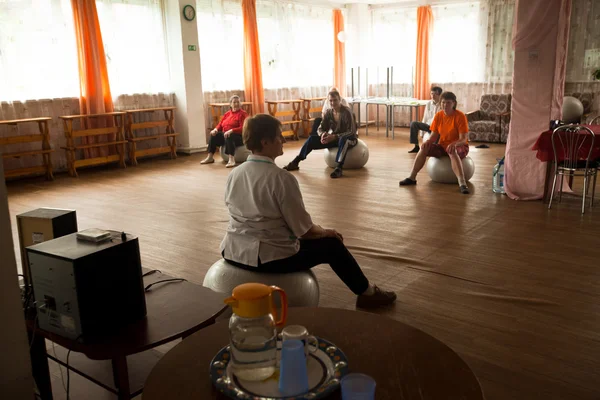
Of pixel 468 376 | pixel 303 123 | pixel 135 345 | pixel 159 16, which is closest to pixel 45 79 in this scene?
pixel 159 16

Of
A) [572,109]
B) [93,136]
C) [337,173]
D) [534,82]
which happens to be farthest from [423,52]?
[93,136]

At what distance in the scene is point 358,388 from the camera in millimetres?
1147

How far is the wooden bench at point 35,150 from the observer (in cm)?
649

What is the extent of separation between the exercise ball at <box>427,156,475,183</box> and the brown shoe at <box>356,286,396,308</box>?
3.21 meters

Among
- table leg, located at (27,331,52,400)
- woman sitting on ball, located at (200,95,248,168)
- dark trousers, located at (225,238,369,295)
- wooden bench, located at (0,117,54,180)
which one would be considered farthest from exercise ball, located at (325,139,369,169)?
table leg, located at (27,331,52,400)

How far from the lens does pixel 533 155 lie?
5035mm

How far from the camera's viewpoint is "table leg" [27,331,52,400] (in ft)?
6.39

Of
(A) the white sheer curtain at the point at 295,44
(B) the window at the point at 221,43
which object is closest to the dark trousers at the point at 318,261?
(B) the window at the point at 221,43

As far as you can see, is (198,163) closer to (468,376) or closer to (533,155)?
(533,155)

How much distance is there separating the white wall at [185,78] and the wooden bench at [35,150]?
2.11m

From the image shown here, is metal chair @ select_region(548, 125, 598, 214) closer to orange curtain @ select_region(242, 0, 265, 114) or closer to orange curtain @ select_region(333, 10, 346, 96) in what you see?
orange curtain @ select_region(242, 0, 265, 114)

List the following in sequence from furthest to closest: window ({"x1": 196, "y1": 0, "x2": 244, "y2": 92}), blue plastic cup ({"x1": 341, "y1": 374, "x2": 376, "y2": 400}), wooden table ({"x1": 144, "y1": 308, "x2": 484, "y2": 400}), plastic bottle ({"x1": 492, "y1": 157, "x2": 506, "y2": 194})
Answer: window ({"x1": 196, "y1": 0, "x2": 244, "y2": 92}) → plastic bottle ({"x1": 492, "y1": 157, "x2": 506, "y2": 194}) → wooden table ({"x1": 144, "y1": 308, "x2": 484, "y2": 400}) → blue plastic cup ({"x1": 341, "y1": 374, "x2": 376, "y2": 400})

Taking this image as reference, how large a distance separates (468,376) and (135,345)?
92cm

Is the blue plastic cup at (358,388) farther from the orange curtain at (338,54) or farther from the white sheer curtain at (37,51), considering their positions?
the orange curtain at (338,54)
